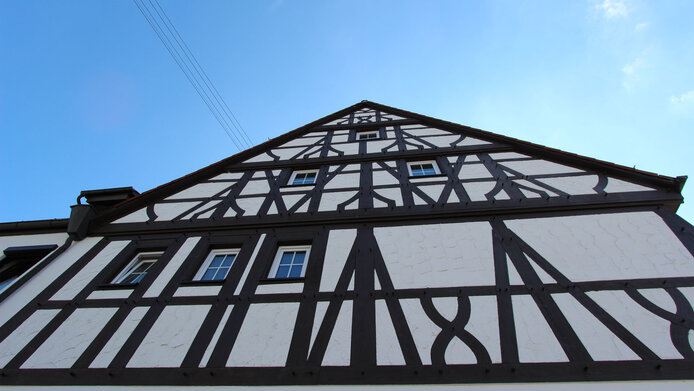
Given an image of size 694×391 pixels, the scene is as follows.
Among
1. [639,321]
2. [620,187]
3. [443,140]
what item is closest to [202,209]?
[443,140]

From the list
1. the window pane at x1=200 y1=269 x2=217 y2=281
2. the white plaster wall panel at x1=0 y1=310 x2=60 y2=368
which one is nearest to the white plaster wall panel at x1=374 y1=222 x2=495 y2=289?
the window pane at x1=200 y1=269 x2=217 y2=281

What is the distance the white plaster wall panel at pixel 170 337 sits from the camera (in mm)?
4133

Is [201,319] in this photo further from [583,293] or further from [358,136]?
[358,136]

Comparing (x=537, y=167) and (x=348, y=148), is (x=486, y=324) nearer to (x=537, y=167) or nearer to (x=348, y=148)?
(x=537, y=167)

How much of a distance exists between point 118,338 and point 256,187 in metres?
3.85

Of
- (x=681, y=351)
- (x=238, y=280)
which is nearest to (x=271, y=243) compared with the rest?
(x=238, y=280)

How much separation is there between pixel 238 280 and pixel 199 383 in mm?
1500

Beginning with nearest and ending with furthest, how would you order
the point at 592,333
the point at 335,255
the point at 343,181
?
the point at 592,333, the point at 335,255, the point at 343,181

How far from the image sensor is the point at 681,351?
138 inches

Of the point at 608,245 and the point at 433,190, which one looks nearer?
the point at 608,245

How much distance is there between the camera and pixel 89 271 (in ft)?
18.8

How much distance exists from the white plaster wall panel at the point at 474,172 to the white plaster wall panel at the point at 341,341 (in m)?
3.77

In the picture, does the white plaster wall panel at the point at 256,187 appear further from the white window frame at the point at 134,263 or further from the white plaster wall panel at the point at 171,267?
the white window frame at the point at 134,263

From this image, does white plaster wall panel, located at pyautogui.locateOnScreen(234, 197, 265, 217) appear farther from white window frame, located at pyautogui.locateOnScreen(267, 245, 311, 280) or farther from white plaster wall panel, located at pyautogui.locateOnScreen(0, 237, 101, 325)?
white plaster wall panel, located at pyautogui.locateOnScreen(0, 237, 101, 325)
